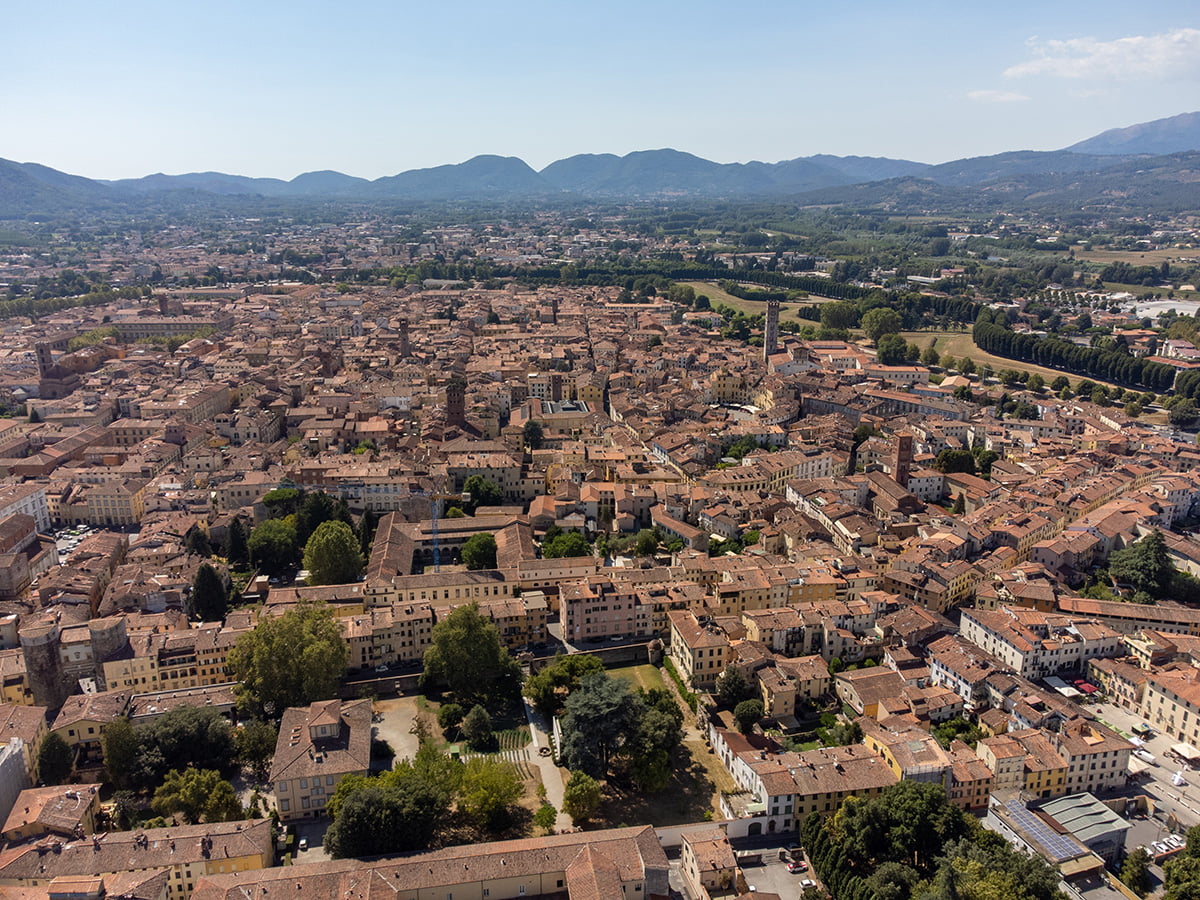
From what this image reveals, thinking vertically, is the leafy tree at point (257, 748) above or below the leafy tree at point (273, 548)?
below

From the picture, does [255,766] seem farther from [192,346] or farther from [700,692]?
[192,346]

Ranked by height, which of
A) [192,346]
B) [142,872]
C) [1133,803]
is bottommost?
[1133,803]

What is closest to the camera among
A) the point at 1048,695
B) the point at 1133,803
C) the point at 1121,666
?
the point at 1133,803

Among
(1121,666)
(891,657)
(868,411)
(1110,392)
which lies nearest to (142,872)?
(891,657)

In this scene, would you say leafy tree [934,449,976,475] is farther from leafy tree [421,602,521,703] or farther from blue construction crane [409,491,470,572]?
leafy tree [421,602,521,703]

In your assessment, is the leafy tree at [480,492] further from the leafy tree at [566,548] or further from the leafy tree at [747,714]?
the leafy tree at [747,714]

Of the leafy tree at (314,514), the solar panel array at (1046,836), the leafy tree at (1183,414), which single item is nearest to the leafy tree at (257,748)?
the leafy tree at (314,514)
